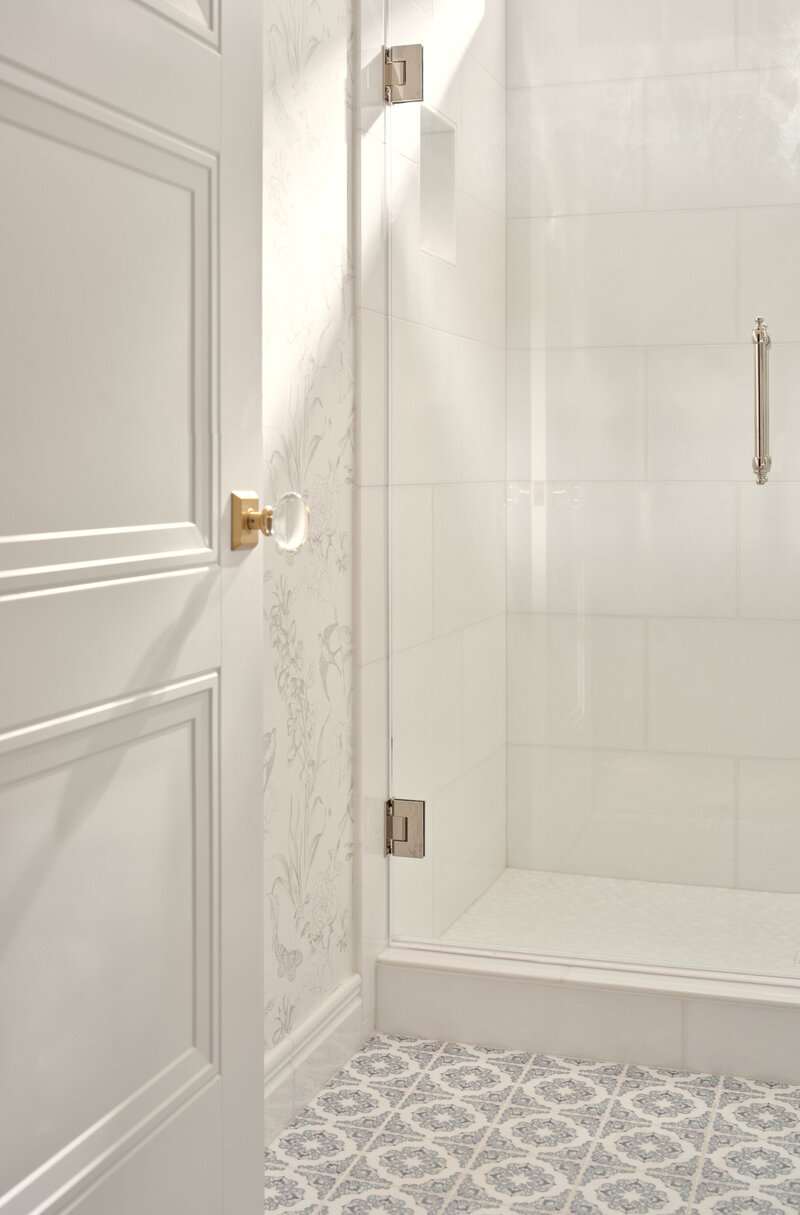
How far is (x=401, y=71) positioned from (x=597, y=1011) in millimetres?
1637

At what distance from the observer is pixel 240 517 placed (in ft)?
4.03

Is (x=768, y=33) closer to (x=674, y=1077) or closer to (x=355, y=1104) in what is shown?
(x=674, y=1077)

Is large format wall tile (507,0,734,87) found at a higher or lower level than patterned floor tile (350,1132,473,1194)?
higher

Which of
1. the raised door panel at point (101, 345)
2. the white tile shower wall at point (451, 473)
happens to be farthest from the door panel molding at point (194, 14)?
the white tile shower wall at point (451, 473)

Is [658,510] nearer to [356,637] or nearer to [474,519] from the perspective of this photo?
[474,519]

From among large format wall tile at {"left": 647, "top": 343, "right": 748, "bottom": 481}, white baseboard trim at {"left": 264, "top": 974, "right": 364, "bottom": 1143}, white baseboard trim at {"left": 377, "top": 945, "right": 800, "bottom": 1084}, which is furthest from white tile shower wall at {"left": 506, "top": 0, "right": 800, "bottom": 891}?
white baseboard trim at {"left": 264, "top": 974, "right": 364, "bottom": 1143}

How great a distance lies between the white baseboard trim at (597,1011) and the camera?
2.00 m

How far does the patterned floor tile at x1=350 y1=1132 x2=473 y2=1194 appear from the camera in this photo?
1686 mm

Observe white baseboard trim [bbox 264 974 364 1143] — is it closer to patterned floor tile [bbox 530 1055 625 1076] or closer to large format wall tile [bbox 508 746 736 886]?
patterned floor tile [bbox 530 1055 625 1076]

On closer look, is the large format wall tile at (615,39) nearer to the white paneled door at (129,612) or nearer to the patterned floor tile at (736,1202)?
the white paneled door at (129,612)

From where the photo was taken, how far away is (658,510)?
2.19 m

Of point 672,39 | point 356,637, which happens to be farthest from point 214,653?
point 672,39

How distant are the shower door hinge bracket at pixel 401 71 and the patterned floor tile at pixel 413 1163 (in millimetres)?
1680

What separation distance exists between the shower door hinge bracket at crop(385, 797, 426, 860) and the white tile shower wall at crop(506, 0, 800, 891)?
0.22 metres
